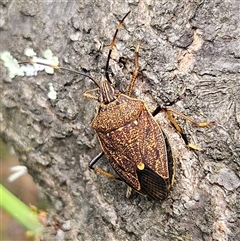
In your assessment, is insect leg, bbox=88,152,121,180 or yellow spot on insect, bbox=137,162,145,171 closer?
yellow spot on insect, bbox=137,162,145,171

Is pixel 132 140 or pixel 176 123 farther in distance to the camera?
pixel 132 140

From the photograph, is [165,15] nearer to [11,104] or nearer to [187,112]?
[187,112]

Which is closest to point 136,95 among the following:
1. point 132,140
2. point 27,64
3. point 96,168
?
point 132,140

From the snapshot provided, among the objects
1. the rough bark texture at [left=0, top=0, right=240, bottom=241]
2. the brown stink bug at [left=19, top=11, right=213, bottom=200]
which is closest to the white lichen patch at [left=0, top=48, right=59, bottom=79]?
the rough bark texture at [left=0, top=0, right=240, bottom=241]

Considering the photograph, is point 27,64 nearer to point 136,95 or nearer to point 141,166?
point 136,95

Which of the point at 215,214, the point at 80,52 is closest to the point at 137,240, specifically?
the point at 215,214

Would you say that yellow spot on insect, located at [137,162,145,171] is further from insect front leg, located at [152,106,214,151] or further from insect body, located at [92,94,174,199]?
insect front leg, located at [152,106,214,151]
